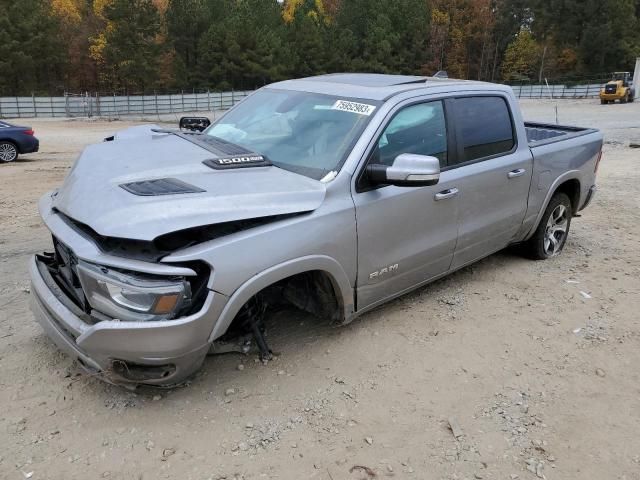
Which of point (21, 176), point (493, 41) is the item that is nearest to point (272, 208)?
point (21, 176)

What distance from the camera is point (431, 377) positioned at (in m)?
3.52

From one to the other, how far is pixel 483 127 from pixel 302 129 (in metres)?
1.58

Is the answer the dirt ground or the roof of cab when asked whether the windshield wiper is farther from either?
the dirt ground

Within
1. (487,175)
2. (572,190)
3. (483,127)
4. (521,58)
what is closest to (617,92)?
(572,190)

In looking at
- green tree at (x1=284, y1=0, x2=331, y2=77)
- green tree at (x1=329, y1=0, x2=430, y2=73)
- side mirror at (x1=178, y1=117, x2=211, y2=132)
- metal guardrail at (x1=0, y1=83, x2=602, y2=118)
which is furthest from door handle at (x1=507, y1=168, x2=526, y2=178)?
green tree at (x1=329, y1=0, x2=430, y2=73)

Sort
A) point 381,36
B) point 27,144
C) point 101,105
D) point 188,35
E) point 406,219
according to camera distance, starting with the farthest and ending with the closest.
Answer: point 381,36 → point 188,35 → point 101,105 → point 27,144 → point 406,219

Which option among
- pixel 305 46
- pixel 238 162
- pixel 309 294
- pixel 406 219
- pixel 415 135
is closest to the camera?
pixel 238 162

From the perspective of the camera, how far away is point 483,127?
4484 millimetres

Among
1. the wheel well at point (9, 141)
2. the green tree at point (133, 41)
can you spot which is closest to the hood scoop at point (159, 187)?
the wheel well at point (9, 141)

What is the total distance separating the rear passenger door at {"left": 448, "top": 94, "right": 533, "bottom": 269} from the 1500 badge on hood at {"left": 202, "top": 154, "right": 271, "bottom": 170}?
1.49 meters

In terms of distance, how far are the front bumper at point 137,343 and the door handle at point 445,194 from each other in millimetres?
1867

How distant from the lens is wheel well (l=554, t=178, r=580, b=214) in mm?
5586

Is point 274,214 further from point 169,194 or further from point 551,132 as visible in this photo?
point 551,132

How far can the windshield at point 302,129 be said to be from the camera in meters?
3.60
